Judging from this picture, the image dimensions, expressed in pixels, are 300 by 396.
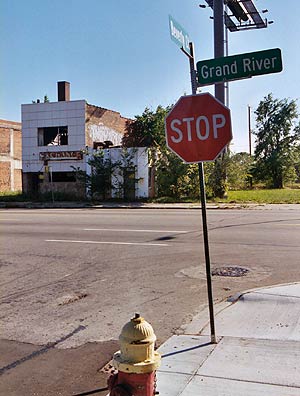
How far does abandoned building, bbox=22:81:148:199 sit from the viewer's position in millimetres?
30500

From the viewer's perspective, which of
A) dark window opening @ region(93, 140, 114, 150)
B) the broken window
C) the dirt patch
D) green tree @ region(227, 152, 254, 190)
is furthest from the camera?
the broken window

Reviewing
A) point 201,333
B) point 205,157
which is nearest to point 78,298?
point 201,333

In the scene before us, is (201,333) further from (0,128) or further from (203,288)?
(0,128)

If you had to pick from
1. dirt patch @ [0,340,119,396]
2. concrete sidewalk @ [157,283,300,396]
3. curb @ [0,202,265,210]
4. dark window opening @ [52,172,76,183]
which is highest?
dark window opening @ [52,172,76,183]

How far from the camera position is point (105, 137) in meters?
34.4

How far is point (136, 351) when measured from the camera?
3174mm

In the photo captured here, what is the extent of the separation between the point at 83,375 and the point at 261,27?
33516 millimetres

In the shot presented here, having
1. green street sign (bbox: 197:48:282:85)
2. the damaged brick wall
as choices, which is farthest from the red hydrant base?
the damaged brick wall

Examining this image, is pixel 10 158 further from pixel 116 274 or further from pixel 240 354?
pixel 240 354

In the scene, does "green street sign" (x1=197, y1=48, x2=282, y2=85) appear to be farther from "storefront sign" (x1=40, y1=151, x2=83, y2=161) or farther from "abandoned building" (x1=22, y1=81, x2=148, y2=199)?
"storefront sign" (x1=40, y1=151, x2=83, y2=161)

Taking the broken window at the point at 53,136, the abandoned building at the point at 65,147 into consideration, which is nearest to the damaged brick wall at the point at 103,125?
the abandoned building at the point at 65,147

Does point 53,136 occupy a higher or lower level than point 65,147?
higher

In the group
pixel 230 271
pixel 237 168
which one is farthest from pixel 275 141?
pixel 230 271

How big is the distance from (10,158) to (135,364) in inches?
1672
